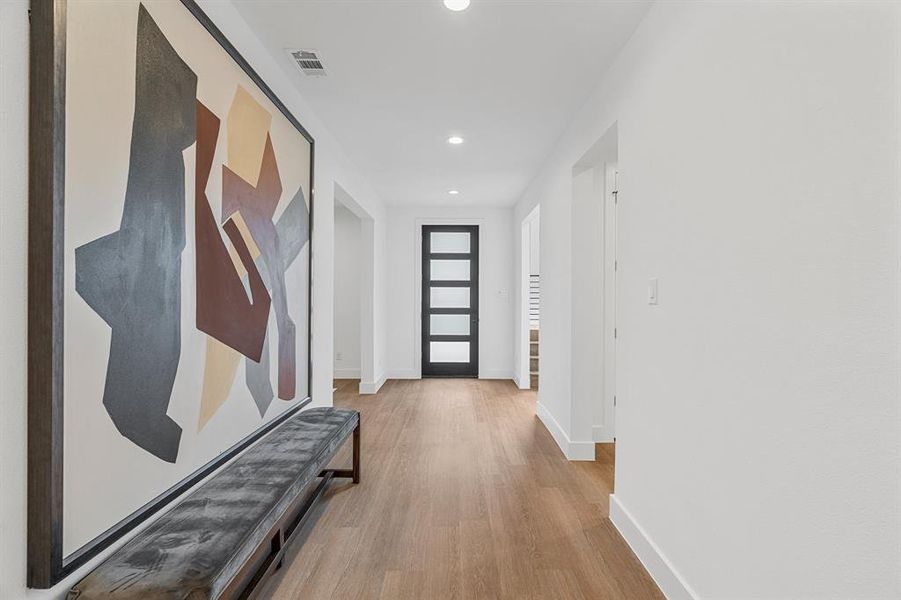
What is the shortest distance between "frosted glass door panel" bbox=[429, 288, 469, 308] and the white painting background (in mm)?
5340

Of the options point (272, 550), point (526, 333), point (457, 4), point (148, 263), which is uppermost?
point (457, 4)

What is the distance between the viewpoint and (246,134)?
2223 millimetres

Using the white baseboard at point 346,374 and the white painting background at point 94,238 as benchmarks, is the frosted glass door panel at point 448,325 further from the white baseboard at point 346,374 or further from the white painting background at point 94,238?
the white painting background at point 94,238

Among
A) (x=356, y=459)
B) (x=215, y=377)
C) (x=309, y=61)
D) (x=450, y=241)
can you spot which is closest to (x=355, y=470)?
(x=356, y=459)

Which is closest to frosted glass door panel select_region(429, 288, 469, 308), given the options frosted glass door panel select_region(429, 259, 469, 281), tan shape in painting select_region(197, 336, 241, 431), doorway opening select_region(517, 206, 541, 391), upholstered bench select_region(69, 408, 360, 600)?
frosted glass door panel select_region(429, 259, 469, 281)

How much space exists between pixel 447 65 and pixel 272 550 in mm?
2575

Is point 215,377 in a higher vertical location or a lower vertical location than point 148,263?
lower

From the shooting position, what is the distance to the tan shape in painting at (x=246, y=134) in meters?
2.10

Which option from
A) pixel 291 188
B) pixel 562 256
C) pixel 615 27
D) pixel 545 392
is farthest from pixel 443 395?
pixel 615 27

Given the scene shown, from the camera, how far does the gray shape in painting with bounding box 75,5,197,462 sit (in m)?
1.36

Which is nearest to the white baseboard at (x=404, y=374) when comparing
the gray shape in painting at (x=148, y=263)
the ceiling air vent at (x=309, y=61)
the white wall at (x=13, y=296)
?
the ceiling air vent at (x=309, y=61)

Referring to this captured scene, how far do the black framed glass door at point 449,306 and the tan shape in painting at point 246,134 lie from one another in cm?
474

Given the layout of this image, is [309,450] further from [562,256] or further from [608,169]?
[608,169]

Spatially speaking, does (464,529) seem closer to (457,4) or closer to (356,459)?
(356,459)
